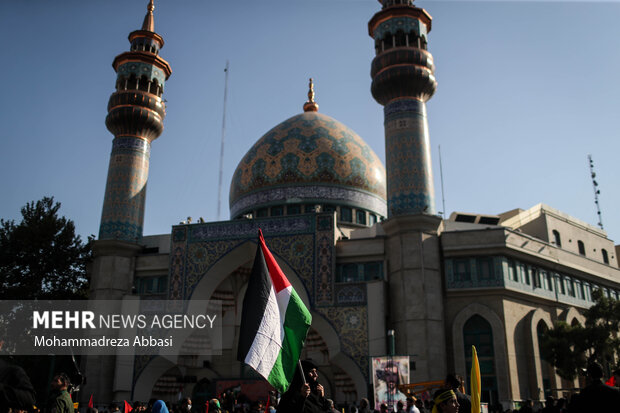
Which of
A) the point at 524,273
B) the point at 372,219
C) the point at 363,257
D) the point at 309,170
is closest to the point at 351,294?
the point at 363,257

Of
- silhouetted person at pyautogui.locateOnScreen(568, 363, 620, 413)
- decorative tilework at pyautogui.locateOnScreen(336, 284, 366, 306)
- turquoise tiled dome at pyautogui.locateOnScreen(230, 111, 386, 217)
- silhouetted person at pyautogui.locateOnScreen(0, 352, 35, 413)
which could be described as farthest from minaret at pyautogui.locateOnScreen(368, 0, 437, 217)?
silhouetted person at pyautogui.locateOnScreen(0, 352, 35, 413)

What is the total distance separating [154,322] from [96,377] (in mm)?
3042

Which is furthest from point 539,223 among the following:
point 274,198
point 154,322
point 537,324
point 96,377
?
point 96,377

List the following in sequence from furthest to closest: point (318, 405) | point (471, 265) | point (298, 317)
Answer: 1. point (471, 265)
2. point (298, 317)
3. point (318, 405)

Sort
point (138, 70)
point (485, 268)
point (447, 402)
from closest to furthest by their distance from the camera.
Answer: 1. point (447, 402)
2. point (485, 268)
3. point (138, 70)

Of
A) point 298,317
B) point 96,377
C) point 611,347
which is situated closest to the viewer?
point 298,317

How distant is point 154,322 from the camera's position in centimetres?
2383

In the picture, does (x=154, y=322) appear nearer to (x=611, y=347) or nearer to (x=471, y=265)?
(x=471, y=265)

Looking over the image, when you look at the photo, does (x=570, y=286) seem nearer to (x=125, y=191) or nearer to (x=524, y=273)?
(x=524, y=273)

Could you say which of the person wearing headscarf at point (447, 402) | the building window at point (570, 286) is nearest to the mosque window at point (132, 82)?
the building window at point (570, 286)

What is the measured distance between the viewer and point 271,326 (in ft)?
16.4

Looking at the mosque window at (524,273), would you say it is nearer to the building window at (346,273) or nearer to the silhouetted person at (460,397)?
the building window at (346,273)

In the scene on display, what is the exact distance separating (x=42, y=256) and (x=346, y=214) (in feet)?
45.7

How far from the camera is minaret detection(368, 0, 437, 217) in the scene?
22516 mm
